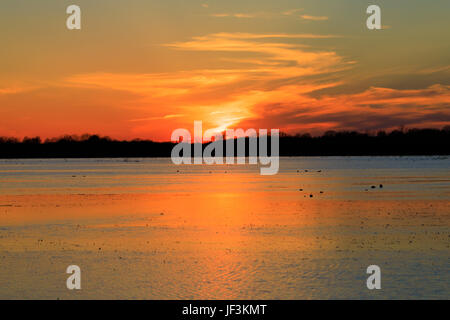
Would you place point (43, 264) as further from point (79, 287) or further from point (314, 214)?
point (314, 214)

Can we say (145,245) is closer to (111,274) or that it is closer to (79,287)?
(111,274)

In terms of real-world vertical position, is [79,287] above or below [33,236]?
below

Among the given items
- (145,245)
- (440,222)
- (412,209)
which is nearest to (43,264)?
(145,245)

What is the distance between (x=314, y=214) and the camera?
25.0m

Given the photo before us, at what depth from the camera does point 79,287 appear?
1252cm

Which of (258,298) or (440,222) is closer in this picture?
(258,298)
